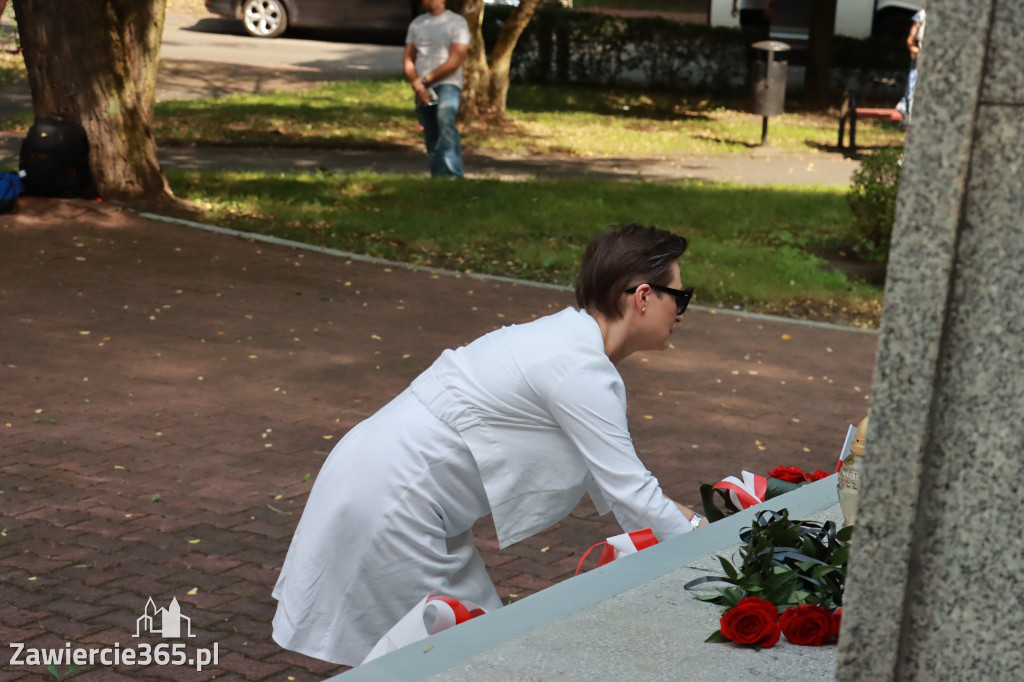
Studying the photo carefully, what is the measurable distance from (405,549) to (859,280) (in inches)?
332

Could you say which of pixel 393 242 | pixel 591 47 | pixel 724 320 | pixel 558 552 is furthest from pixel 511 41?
pixel 558 552

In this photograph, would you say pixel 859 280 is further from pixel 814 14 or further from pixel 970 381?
pixel 814 14

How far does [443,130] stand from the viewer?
13.5m

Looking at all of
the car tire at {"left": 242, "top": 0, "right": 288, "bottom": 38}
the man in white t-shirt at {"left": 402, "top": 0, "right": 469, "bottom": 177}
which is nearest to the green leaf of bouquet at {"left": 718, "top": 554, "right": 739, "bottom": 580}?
the man in white t-shirt at {"left": 402, "top": 0, "right": 469, "bottom": 177}

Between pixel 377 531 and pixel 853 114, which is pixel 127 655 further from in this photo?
pixel 853 114

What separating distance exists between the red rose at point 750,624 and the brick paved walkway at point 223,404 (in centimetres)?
166

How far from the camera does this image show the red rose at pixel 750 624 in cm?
289

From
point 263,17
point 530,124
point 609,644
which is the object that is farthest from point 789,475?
point 263,17

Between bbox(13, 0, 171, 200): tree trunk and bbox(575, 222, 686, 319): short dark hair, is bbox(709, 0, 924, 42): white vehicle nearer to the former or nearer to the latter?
bbox(13, 0, 171, 200): tree trunk

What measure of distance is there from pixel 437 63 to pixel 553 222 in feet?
8.03

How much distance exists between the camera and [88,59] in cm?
1116

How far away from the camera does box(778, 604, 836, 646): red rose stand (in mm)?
2914

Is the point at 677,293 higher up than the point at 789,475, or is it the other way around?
the point at 677,293

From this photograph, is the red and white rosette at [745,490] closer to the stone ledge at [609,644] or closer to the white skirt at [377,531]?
the stone ledge at [609,644]
